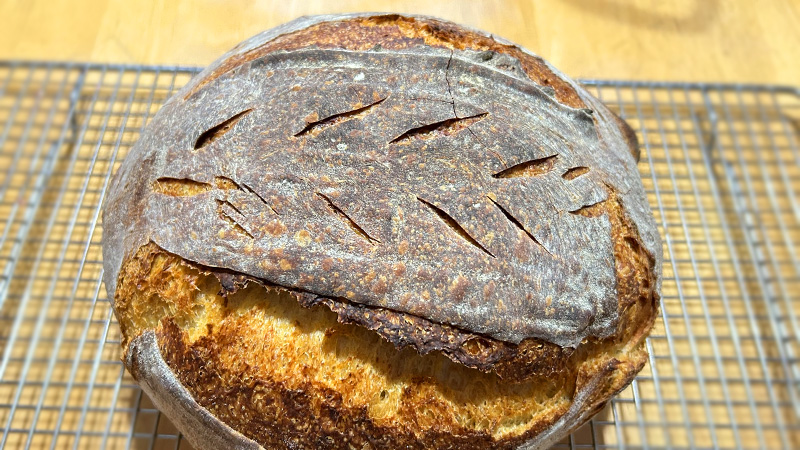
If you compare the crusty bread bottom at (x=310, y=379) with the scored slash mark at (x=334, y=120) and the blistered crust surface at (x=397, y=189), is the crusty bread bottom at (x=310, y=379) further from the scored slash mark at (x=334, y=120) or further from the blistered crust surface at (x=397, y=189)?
the scored slash mark at (x=334, y=120)

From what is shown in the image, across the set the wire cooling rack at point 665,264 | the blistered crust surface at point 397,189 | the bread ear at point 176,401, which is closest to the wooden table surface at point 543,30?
the wire cooling rack at point 665,264

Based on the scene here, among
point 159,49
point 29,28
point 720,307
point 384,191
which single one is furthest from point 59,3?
point 720,307

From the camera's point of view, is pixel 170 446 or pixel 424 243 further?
pixel 170 446

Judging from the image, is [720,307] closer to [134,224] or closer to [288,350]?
[288,350]

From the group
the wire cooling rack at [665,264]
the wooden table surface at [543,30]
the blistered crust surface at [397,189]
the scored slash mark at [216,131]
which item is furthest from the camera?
the wooden table surface at [543,30]

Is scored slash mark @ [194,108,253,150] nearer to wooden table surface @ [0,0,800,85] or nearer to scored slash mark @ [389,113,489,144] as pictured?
scored slash mark @ [389,113,489,144]

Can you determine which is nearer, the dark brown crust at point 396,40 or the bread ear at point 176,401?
the bread ear at point 176,401

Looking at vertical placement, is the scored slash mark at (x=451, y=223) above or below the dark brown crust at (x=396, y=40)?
below
